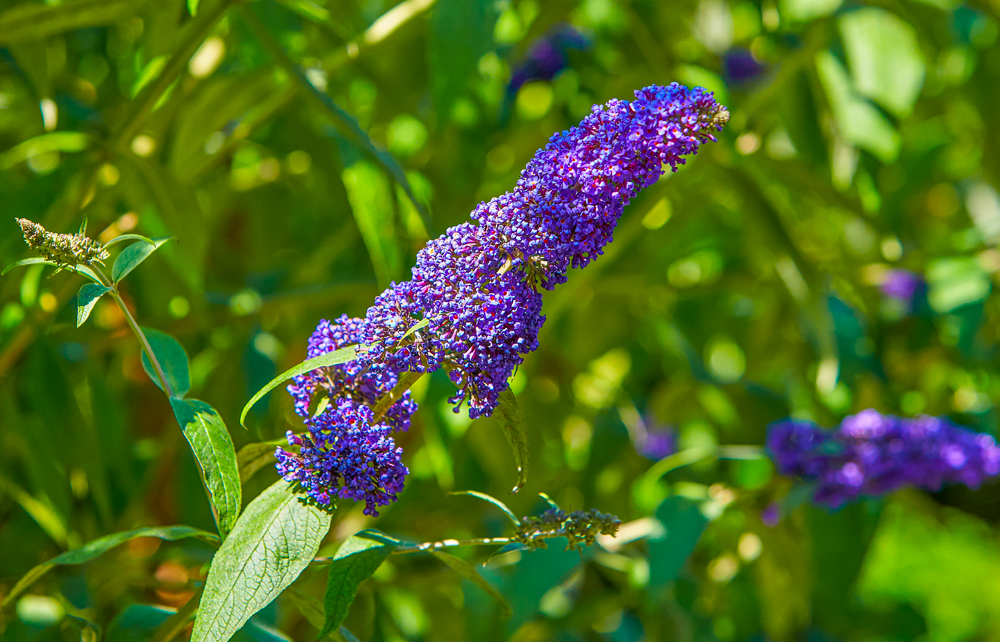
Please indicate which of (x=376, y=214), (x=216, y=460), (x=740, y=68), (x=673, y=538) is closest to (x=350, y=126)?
(x=376, y=214)

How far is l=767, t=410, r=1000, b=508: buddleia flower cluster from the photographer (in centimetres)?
119

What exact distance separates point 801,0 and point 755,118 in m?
0.21

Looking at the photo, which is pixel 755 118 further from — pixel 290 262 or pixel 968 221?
pixel 968 221

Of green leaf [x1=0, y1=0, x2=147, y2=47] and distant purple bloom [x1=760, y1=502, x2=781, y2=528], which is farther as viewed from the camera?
distant purple bloom [x1=760, y1=502, x2=781, y2=528]

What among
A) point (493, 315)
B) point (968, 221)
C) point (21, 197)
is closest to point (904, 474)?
point (493, 315)

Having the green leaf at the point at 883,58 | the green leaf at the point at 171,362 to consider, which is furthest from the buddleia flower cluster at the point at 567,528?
the green leaf at the point at 883,58

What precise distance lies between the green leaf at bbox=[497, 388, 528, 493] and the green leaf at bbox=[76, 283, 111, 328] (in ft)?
0.89

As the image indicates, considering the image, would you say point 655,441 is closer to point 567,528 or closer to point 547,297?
point 547,297

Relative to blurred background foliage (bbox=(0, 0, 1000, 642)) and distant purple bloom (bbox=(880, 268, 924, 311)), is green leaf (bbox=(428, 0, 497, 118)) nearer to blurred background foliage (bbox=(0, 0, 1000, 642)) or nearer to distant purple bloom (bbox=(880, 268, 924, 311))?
blurred background foliage (bbox=(0, 0, 1000, 642))

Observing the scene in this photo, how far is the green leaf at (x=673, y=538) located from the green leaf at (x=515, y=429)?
62cm

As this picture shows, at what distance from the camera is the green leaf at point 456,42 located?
95 centimetres

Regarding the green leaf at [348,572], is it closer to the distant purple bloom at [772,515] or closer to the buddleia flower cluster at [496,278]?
the buddleia flower cluster at [496,278]

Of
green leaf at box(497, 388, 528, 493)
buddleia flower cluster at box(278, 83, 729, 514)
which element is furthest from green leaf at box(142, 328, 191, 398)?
green leaf at box(497, 388, 528, 493)

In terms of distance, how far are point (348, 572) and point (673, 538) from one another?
2.20ft
